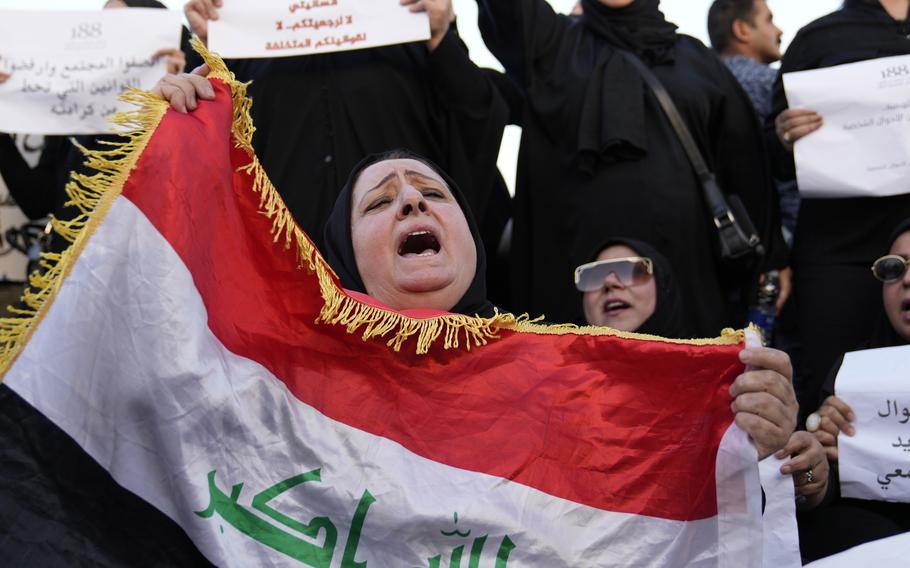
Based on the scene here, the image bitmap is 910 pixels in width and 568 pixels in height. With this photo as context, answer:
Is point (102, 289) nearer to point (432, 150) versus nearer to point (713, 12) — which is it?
point (432, 150)

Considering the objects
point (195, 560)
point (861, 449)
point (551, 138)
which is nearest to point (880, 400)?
point (861, 449)

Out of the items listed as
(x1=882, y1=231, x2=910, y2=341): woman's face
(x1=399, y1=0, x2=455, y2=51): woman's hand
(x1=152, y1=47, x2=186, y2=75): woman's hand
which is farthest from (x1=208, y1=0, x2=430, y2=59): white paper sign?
(x1=882, y1=231, x2=910, y2=341): woman's face

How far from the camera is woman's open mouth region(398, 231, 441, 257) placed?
293cm

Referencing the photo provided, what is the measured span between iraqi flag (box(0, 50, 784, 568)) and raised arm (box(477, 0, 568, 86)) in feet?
6.89

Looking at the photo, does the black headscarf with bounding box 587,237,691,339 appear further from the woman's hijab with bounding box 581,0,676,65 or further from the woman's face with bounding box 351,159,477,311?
the woman's face with bounding box 351,159,477,311

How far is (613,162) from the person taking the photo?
4430 millimetres

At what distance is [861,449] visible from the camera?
3.35 metres

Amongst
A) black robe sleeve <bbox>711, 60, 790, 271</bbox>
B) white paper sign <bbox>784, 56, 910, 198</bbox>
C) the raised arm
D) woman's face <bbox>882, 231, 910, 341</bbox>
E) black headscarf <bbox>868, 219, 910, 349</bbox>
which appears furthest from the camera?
black robe sleeve <bbox>711, 60, 790, 271</bbox>

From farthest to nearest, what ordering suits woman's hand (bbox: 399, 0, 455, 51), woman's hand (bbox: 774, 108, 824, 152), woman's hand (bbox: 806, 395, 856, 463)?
1. woman's hand (bbox: 774, 108, 824, 152)
2. woman's hand (bbox: 399, 0, 455, 51)
3. woman's hand (bbox: 806, 395, 856, 463)

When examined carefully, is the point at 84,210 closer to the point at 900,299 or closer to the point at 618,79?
the point at 900,299

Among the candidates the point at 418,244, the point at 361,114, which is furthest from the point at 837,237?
the point at 418,244

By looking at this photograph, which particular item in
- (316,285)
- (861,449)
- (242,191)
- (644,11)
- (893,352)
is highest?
(644,11)

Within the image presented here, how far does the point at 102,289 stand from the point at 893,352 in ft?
7.40

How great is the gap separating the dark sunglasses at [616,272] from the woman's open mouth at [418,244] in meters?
1.17
